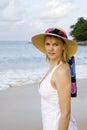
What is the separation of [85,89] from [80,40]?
72.3 metres

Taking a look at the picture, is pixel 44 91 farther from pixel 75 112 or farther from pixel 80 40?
pixel 80 40

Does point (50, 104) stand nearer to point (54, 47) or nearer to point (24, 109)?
point (54, 47)

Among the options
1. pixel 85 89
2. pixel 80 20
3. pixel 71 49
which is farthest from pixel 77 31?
pixel 71 49

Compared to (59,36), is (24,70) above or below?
below

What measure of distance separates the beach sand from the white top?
286 cm

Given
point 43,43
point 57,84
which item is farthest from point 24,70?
point 57,84

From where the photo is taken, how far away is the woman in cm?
219

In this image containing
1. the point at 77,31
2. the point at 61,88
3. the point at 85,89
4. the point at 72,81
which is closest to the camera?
the point at 61,88

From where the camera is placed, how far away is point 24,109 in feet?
20.9

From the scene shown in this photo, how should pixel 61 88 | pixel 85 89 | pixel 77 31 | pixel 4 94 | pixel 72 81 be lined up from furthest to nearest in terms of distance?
pixel 77 31
pixel 85 89
pixel 4 94
pixel 72 81
pixel 61 88

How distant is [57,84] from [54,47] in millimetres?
261

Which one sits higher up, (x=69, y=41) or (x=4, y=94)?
(x=69, y=41)

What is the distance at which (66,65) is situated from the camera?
2.29 m

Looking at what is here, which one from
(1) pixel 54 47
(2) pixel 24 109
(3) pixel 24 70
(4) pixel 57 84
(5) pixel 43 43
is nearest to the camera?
(4) pixel 57 84
